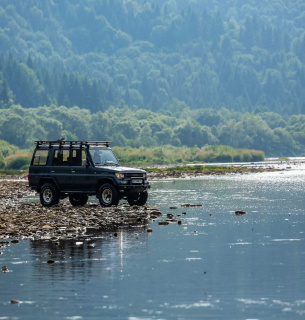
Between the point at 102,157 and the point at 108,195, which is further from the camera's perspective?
the point at 102,157

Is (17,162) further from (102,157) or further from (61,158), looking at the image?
(102,157)

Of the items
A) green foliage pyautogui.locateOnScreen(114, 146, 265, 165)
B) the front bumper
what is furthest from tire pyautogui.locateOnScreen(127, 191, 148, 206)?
green foliage pyautogui.locateOnScreen(114, 146, 265, 165)

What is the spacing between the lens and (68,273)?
66.8 feet

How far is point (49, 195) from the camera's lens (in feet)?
130

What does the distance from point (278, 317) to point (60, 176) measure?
24.3 m

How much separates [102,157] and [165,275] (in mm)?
19085

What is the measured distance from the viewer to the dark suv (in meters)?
37.7

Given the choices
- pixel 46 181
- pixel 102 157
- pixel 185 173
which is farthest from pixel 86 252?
pixel 185 173

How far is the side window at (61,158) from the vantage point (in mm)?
38906

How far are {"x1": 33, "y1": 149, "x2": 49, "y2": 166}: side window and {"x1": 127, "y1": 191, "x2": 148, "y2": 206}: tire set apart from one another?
433cm

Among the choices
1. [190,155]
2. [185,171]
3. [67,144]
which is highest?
[190,155]

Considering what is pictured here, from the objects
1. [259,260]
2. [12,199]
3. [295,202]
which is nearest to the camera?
[259,260]

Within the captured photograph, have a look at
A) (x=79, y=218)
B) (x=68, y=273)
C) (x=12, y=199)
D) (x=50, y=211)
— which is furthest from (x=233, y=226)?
(x=12, y=199)

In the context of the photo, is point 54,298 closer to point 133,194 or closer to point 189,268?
point 189,268
